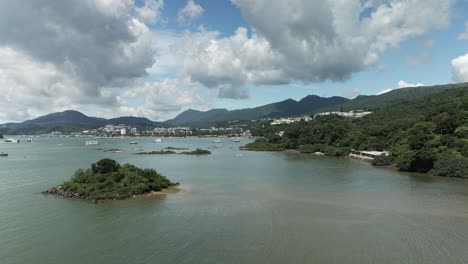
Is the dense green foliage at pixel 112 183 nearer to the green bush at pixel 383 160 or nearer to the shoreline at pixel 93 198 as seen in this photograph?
the shoreline at pixel 93 198

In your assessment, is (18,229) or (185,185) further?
(185,185)

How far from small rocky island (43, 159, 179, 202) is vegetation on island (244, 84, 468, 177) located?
88.2ft

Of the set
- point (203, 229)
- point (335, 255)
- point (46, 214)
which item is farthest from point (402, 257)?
point (46, 214)

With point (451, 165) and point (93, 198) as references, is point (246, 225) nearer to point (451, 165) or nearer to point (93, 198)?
point (93, 198)

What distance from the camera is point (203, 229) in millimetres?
17203

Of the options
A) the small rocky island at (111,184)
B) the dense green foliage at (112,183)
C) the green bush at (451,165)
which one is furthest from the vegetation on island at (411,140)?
the dense green foliage at (112,183)

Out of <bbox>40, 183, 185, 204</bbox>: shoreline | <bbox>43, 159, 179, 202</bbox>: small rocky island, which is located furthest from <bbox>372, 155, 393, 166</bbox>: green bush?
<bbox>43, 159, 179, 202</bbox>: small rocky island

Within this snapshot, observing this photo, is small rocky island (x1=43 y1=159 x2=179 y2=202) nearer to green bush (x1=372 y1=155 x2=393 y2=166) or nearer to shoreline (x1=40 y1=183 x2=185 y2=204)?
shoreline (x1=40 y1=183 x2=185 y2=204)

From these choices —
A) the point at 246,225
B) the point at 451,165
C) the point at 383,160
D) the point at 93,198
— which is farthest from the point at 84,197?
the point at 383,160

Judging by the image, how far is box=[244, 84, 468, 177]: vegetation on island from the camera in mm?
36844

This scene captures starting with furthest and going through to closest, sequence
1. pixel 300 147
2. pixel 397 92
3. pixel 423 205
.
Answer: pixel 397 92 → pixel 300 147 → pixel 423 205

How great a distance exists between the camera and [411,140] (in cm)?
4109

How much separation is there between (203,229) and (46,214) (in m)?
9.92

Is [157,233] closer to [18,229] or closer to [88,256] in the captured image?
[88,256]
